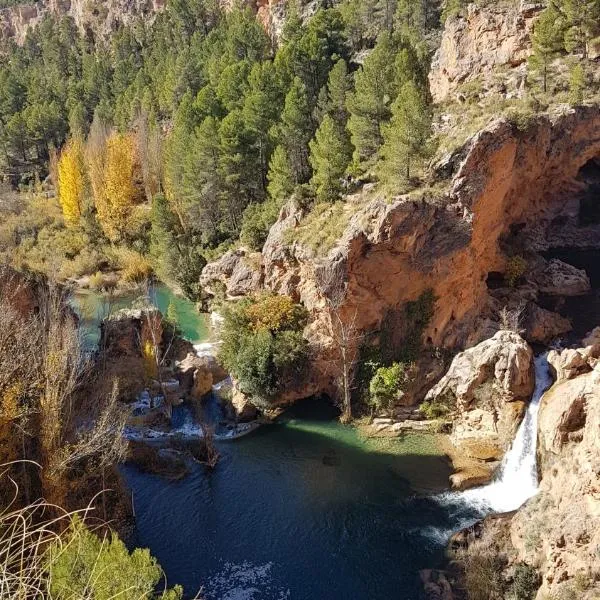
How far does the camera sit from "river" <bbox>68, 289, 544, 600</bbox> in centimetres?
2139

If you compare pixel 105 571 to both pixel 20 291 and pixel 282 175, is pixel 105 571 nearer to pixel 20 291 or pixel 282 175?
pixel 20 291

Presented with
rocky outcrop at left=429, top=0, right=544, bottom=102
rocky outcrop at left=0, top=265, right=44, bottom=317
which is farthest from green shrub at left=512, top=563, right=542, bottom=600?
rocky outcrop at left=429, top=0, right=544, bottom=102

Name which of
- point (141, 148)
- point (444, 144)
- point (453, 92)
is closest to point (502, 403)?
point (444, 144)

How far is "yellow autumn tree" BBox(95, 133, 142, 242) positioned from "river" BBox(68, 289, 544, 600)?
31998mm

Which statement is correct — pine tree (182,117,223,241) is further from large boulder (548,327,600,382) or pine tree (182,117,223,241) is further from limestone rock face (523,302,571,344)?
large boulder (548,327,600,382)

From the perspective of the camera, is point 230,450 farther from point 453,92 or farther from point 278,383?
point 453,92

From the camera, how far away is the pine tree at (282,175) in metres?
41.0

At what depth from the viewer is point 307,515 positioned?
80.2 ft

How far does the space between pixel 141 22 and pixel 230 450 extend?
83603 mm

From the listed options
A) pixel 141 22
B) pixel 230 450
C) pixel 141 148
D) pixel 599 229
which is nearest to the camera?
pixel 230 450

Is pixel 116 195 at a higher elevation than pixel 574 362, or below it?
higher

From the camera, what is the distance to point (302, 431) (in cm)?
3041

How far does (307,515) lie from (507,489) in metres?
8.66

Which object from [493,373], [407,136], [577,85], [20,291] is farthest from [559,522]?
[577,85]
